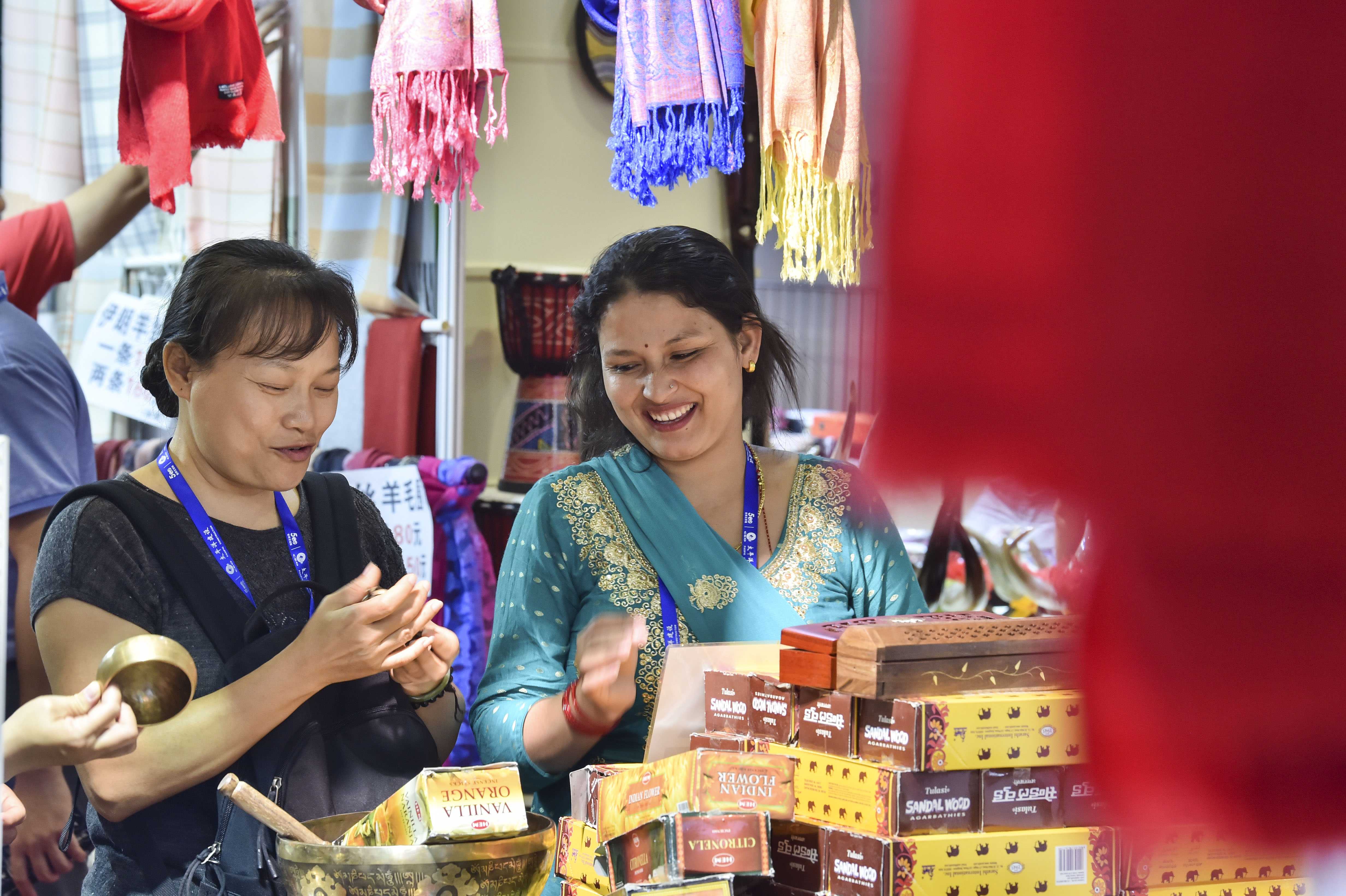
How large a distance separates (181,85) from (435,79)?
1.38 ft

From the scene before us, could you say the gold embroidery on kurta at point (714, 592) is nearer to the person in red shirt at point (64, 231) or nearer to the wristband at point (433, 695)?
the wristband at point (433, 695)

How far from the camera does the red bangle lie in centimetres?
136

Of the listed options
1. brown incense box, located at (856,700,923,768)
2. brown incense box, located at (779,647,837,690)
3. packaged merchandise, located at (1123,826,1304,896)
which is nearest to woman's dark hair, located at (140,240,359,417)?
brown incense box, located at (779,647,837,690)

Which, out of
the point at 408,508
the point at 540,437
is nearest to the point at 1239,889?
the point at 408,508

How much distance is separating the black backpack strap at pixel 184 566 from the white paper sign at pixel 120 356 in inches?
65.8

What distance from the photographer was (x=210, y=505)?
58.9 inches

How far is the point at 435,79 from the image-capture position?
77.8 inches

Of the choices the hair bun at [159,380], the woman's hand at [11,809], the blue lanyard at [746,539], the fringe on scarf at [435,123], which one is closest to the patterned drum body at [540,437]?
the fringe on scarf at [435,123]

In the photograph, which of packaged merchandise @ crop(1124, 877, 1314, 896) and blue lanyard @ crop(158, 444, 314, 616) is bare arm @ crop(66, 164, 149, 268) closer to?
blue lanyard @ crop(158, 444, 314, 616)

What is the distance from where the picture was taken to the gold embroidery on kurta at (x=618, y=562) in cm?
163

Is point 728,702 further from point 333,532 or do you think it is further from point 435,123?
point 435,123

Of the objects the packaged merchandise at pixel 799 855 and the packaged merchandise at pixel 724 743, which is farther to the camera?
the packaged merchandise at pixel 724 743

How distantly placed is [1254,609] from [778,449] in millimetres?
1606

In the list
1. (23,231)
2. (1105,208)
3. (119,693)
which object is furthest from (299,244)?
(1105,208)
